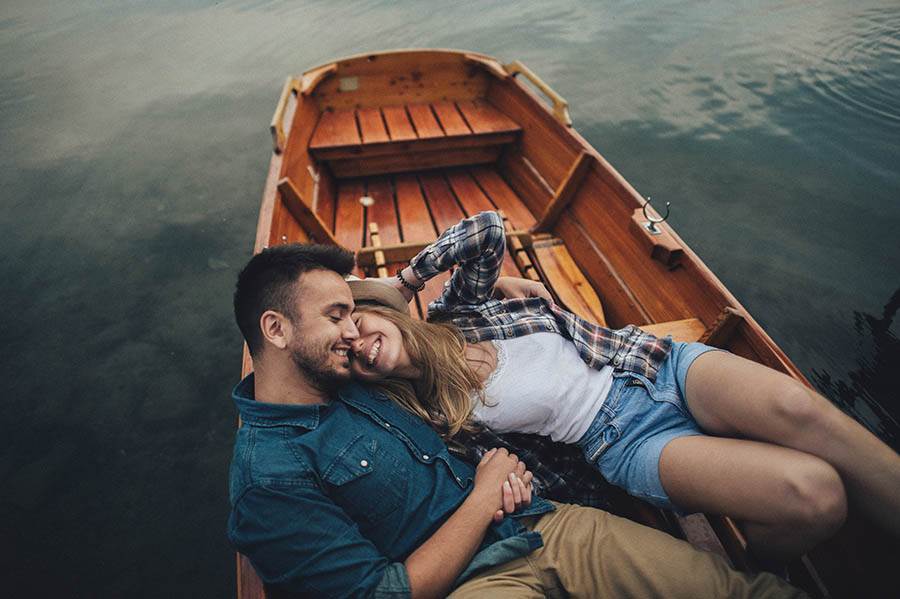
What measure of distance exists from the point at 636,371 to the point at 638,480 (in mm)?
415

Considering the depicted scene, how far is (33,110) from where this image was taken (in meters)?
9.42

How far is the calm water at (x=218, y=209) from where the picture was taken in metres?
3.51

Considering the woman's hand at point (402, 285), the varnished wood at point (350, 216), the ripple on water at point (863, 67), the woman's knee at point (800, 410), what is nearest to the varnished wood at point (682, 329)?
the woman's knee at point (800, 410)

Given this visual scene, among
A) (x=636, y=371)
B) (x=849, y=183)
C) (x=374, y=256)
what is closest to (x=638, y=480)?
(x=636, y=371)

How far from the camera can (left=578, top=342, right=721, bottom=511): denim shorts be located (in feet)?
5.32

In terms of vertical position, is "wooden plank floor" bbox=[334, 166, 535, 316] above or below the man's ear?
below

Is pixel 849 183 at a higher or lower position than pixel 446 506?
lower

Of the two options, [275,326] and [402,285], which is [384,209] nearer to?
[402,285]

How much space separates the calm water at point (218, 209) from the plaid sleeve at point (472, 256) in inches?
104

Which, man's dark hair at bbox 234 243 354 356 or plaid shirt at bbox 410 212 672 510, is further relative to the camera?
plaid shirt at bbox 410 212 672 510

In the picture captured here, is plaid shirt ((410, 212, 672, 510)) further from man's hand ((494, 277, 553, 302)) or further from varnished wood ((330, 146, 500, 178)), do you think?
varnished wood ((330, 146, 500, 178))

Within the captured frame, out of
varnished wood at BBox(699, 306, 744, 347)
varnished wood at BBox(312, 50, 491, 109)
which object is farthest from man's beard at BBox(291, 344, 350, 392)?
varnished wood at BBox(312, 50, 491, 109)

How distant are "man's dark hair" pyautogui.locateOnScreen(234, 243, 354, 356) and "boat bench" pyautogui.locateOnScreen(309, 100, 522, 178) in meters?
2.77

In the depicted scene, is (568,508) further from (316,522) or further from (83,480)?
(83,480)
